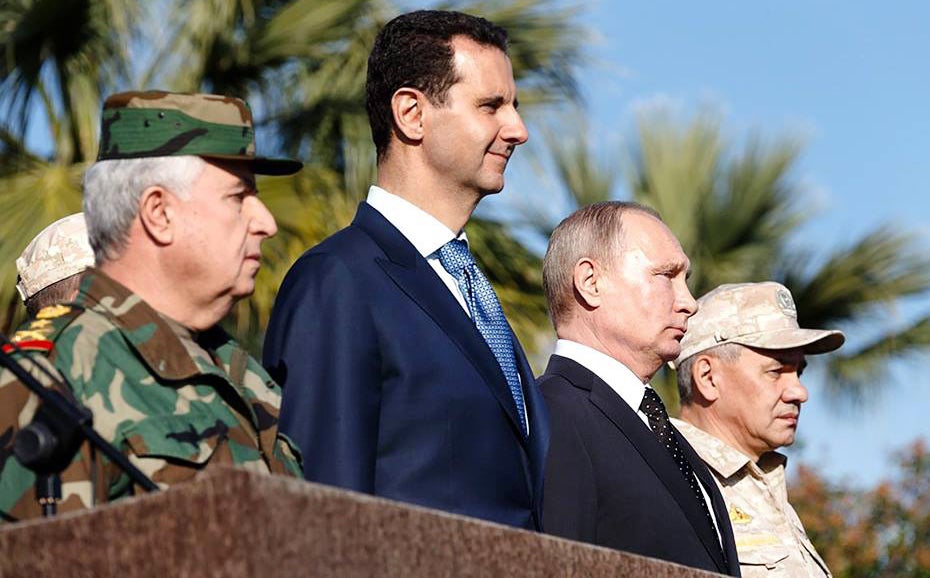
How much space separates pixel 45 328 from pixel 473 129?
3.77 feet

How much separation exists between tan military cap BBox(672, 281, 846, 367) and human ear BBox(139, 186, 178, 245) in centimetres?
249

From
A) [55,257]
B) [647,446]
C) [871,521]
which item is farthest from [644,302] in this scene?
[871,521]

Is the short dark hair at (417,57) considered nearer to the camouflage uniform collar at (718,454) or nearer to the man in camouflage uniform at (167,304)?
the man in camouflage uniform at (167,304)

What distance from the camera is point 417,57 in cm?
340

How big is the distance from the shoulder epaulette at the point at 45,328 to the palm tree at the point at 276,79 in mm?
5889

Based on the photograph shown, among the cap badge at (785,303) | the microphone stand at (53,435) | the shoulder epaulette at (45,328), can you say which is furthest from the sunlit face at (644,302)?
the microphone stand at (53,435)

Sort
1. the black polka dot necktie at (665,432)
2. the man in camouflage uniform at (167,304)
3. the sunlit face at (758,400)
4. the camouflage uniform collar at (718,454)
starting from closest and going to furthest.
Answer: the man in camouflage uniform at (167,304)
the black polka dot necktie at (665,432)
the camouflage uniform collar at (718,454)
the sunlit face at (758,400)

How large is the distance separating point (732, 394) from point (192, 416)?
8.45 ft

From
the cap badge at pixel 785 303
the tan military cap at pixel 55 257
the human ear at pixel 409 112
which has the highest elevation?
the human ear at pixel 409 112

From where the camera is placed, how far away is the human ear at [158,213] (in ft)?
8.21

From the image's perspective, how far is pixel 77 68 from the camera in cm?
894

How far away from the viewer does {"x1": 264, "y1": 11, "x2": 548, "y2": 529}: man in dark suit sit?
289 cm

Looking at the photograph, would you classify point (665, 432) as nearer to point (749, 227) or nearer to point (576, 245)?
point (576, 245)

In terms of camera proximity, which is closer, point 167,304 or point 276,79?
point 167,304
